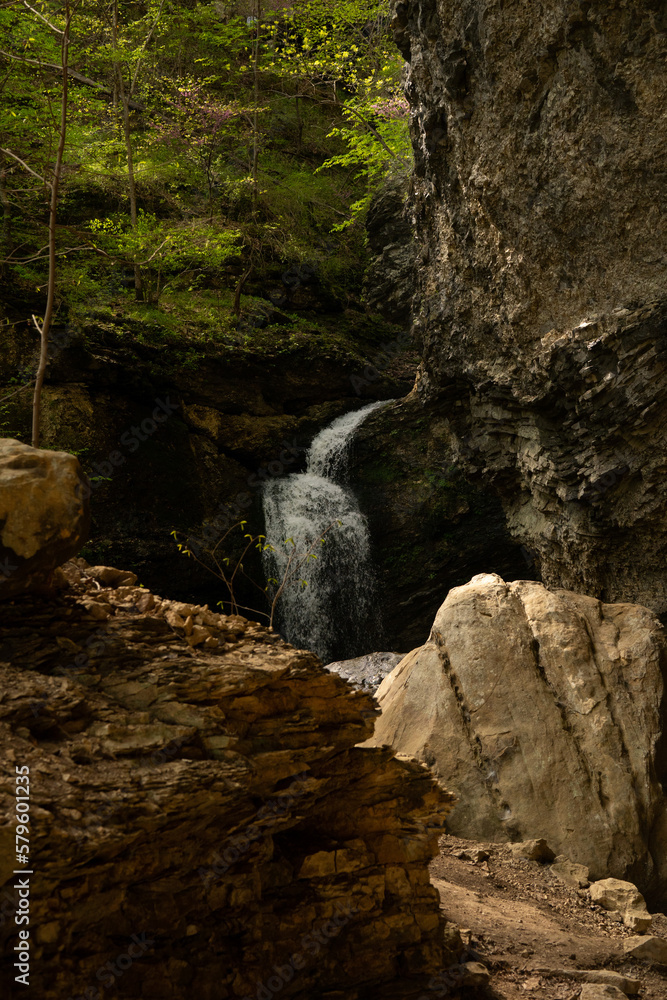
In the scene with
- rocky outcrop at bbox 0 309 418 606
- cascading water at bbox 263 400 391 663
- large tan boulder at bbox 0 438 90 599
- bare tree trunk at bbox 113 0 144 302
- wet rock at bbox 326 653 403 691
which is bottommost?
large tan boulder at bbox 0 438 90 599

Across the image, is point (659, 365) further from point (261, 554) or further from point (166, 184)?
point (166, 184)

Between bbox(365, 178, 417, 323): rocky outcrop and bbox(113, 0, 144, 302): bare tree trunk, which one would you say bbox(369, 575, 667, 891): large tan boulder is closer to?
bbox(113, 0, 144, 302): bare tree trunk

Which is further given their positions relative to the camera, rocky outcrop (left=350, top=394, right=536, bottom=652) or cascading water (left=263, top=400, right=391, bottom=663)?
rocky outcrop (left=350, top=394, right=536, bottom=652)

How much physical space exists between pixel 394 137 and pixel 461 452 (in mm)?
8285

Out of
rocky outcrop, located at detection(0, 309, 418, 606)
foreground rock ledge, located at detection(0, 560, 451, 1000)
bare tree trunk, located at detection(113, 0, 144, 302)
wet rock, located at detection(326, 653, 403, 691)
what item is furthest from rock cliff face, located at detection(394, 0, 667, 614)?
bare tree trunk, located at detection(113, 0, 144, 302)

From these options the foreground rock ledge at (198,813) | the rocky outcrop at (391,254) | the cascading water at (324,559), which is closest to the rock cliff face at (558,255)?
the cascading water at (324,559)

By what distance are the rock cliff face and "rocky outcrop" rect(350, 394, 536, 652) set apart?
14.8 feet

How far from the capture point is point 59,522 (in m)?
3.38

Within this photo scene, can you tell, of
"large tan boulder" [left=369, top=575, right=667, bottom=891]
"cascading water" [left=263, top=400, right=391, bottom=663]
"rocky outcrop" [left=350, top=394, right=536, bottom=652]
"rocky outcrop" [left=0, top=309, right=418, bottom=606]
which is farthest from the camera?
"rocky outcrop" [left=350, top=394, right=536, bottom=652]

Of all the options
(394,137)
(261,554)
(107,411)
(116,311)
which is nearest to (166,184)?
(116,311)

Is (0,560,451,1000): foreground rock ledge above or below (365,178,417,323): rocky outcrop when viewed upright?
below

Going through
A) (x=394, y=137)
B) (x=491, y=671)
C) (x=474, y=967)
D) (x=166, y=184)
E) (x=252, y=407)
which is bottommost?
(x=474, y=967)

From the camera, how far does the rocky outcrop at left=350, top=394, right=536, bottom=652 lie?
15523mm

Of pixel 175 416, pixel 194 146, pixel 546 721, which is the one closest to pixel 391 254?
pixel 194 146
